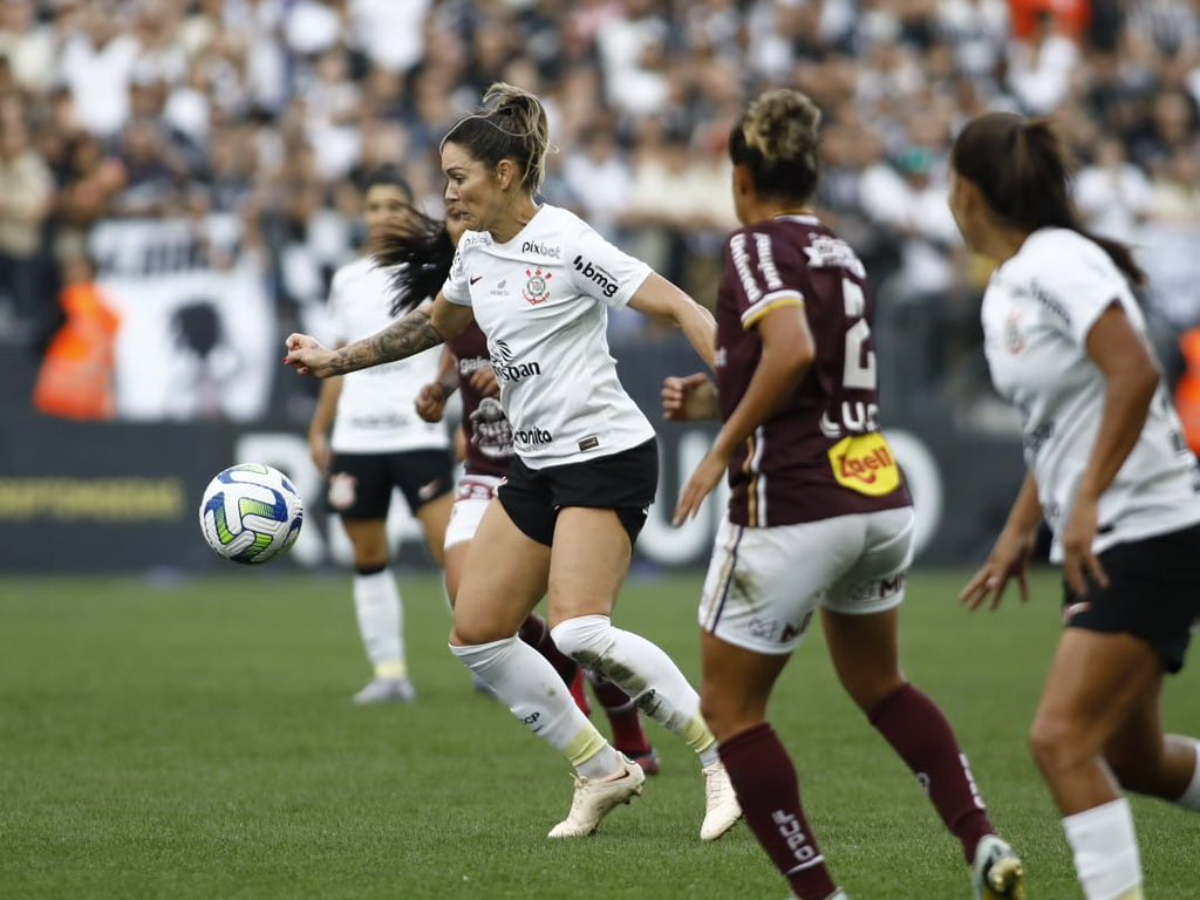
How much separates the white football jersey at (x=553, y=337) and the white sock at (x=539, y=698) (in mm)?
683

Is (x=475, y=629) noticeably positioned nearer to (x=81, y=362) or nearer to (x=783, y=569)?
(x=783, y=569)

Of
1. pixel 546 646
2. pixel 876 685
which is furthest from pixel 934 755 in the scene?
pixel 546 646

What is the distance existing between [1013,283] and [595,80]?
52.5 ft

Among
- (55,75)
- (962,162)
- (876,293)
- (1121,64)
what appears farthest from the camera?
(1121,64)

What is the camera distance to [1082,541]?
4.73 m

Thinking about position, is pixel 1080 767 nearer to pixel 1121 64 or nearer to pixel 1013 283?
pixel 1013 283

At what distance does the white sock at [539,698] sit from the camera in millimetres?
6902

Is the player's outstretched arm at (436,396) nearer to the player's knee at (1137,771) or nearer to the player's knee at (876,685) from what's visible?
the player's knee at (876,685)

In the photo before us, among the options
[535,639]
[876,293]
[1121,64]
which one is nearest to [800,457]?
[535,639]

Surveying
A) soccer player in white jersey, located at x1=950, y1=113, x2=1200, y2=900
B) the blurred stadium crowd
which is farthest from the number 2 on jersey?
the blurred stadium crowd

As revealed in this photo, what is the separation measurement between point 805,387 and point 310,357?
7.77 feet

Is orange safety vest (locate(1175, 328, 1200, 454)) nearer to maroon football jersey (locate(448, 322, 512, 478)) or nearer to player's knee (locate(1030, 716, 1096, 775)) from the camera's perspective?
maroon football jersey (locate(448, 322, 512, 478))

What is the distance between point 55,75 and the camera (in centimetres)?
1950

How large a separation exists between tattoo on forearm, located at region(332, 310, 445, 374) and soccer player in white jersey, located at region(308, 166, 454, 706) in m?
3.69
